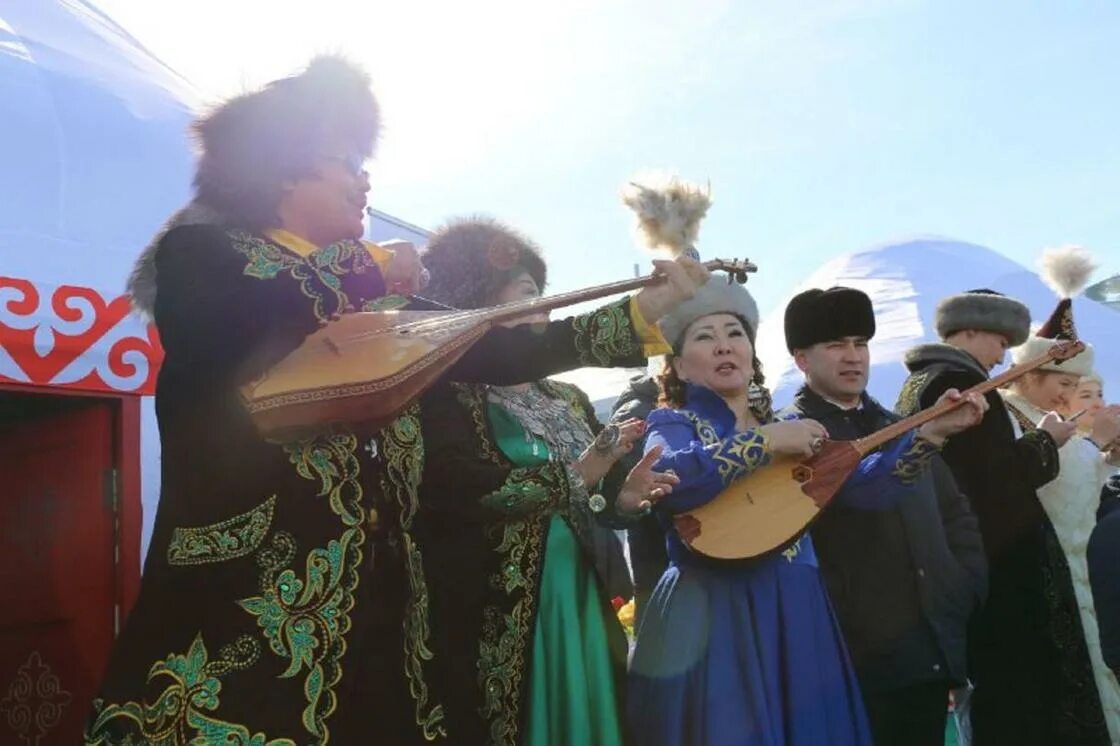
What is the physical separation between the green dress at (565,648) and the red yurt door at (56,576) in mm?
1864

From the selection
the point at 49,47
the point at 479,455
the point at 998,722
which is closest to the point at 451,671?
the point at 479,455

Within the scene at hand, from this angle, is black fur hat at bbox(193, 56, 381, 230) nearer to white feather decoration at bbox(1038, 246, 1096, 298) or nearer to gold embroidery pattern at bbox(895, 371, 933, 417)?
gold embroidery pattern at bbox(895, 371, 933, 417)

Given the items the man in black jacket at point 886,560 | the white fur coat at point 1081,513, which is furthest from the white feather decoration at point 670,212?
the white fur coat at point 1081,513

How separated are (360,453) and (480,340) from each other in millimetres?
435

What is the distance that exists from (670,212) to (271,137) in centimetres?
169

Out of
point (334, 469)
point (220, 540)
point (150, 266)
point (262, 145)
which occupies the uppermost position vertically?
point (262, 145)

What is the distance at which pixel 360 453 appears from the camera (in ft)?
6.36

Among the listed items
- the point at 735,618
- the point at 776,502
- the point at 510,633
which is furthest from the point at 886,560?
the point at 510,633

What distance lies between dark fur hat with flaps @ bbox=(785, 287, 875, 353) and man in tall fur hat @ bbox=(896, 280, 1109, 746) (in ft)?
1.13

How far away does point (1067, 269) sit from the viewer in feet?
17.7

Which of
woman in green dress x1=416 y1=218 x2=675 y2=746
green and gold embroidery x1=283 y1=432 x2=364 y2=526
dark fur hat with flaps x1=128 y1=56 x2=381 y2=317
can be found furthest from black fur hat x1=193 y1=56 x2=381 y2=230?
woman in green dress x1=416 y1=218 x2=675 y2=746

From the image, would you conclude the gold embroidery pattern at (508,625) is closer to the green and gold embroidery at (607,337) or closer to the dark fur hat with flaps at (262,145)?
the green and gold embroidery at (607,337)

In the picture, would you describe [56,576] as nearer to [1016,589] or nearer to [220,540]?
[220,540]

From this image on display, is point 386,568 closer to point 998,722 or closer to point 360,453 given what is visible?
point 360,453
